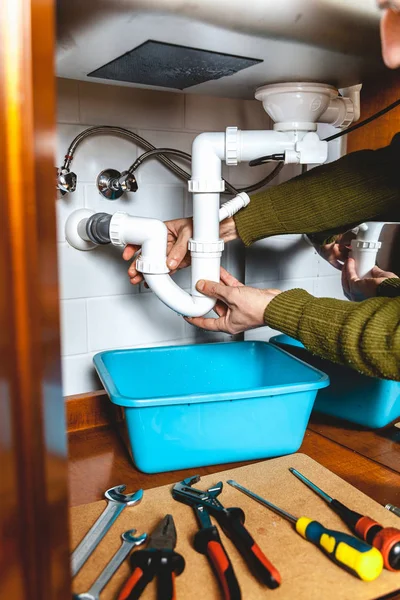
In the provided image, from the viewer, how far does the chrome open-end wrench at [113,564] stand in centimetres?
57

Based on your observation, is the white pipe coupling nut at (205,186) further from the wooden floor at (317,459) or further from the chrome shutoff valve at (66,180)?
the wooden floor at (317,459)

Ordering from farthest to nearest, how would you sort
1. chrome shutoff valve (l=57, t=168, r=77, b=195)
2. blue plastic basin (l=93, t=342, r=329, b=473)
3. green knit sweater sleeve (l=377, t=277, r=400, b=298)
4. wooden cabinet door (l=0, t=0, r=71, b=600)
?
1. green knit sweater sleeve (l=377, t=277, r=400, b=298)
2. chrome shutoff valve (l=57, t=168, r=77, b=195)
3. blue plastic basin (l=93, t=342, r=329, b=473)
4. wooden cabinet door (l=0, t=0, r=71, b=600)

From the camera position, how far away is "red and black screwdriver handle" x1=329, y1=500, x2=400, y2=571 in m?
0.62

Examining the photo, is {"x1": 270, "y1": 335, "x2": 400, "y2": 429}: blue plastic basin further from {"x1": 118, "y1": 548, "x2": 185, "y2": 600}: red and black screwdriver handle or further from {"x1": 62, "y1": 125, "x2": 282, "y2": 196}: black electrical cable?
{"x1": 118, "y1": 548, "x2": 185, "y2": 600}: red and black screwdriver handle

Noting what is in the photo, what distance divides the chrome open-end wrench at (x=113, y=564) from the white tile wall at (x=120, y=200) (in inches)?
18.6

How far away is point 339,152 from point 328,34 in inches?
25.6

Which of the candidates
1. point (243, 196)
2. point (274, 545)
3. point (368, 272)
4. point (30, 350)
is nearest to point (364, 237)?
point (368, 272)

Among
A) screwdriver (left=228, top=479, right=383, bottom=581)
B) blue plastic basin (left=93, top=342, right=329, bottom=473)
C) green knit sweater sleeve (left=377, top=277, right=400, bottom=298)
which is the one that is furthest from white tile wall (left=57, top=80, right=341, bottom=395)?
screwdriver (left=228, top=479, right=383, bottom=581)

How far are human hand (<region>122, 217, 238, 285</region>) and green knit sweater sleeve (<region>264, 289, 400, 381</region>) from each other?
0.65ft

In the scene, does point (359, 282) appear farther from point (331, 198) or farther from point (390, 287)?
point (331, 198)

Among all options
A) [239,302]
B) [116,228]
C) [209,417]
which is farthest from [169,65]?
[209,417]

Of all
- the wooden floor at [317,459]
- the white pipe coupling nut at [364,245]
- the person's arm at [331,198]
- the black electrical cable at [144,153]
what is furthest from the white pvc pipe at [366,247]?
the wooden floor at [317,459]

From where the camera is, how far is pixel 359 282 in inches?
48.4

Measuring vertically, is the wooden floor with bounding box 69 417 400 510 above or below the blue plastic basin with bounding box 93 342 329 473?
below
